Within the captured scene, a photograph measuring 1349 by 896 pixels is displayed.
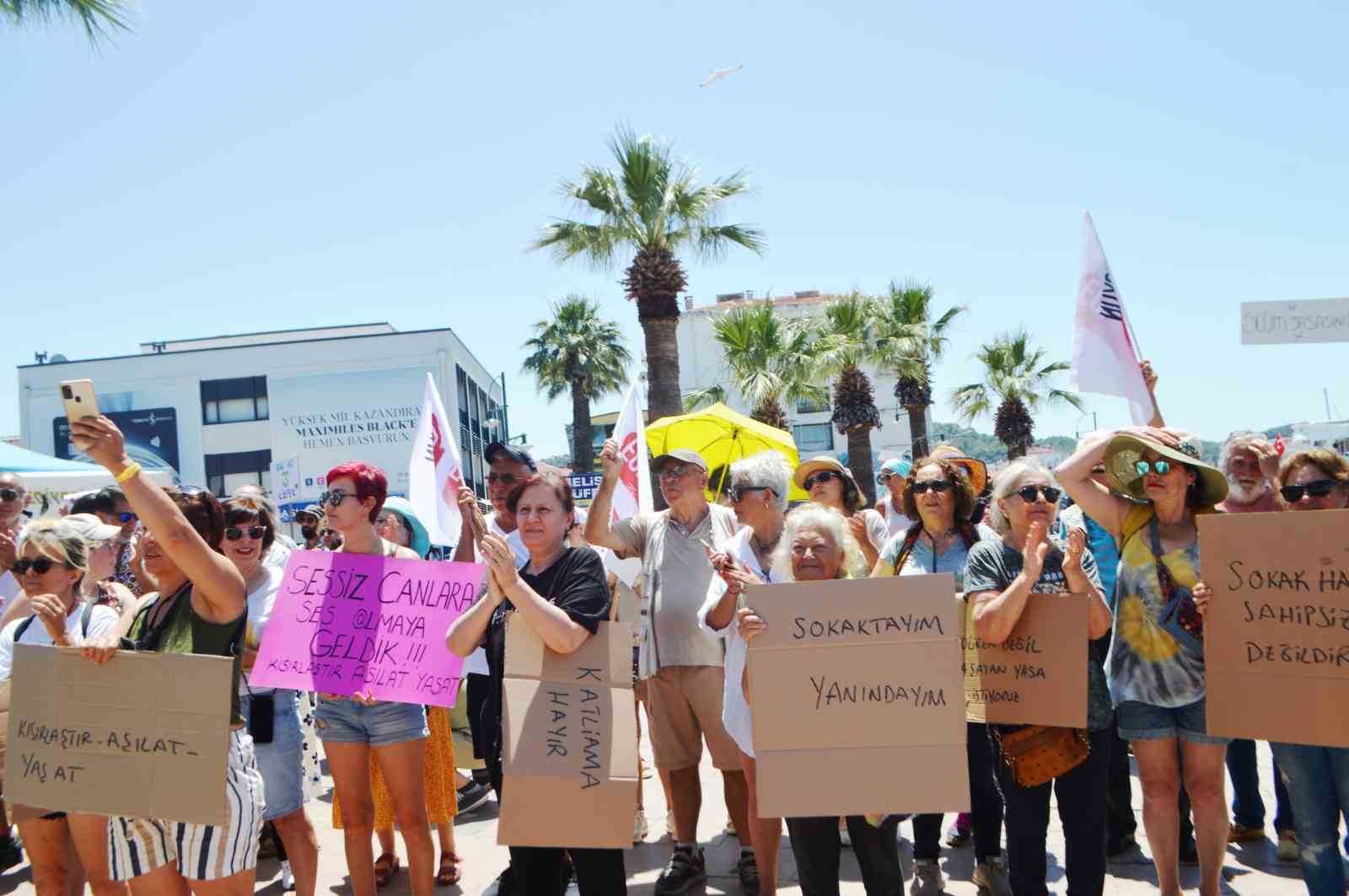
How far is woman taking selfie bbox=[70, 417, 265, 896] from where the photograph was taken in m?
3.03

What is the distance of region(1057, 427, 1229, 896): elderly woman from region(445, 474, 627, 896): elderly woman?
76.7 inches

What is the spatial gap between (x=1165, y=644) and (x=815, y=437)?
57.0m

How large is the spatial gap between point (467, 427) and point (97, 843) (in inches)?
1858

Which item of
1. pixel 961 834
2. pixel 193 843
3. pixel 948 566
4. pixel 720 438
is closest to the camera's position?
pixel 193 843

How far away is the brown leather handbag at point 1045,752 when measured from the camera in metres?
Result: 3.48

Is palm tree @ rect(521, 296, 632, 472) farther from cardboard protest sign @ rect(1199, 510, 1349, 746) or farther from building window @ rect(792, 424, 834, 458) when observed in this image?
cardboard protest sign @ rect(1199, 510, 1349, 746)

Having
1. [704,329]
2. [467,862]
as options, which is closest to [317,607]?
[467,862]

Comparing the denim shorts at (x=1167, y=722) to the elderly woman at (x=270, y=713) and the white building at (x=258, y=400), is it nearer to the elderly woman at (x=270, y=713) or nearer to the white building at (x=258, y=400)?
the elderly woman at (x=270, y=713)

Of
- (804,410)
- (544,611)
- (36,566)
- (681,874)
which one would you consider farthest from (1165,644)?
(804,410)

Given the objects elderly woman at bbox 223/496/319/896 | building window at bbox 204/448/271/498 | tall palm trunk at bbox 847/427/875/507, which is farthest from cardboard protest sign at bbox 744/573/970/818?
building window at bbox 204/448/271/498

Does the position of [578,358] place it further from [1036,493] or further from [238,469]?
[1036,493]

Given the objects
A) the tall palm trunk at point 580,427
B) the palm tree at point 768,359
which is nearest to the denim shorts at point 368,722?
the palm tree at point 768,359

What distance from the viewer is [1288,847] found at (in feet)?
14.7

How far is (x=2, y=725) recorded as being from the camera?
423cm
